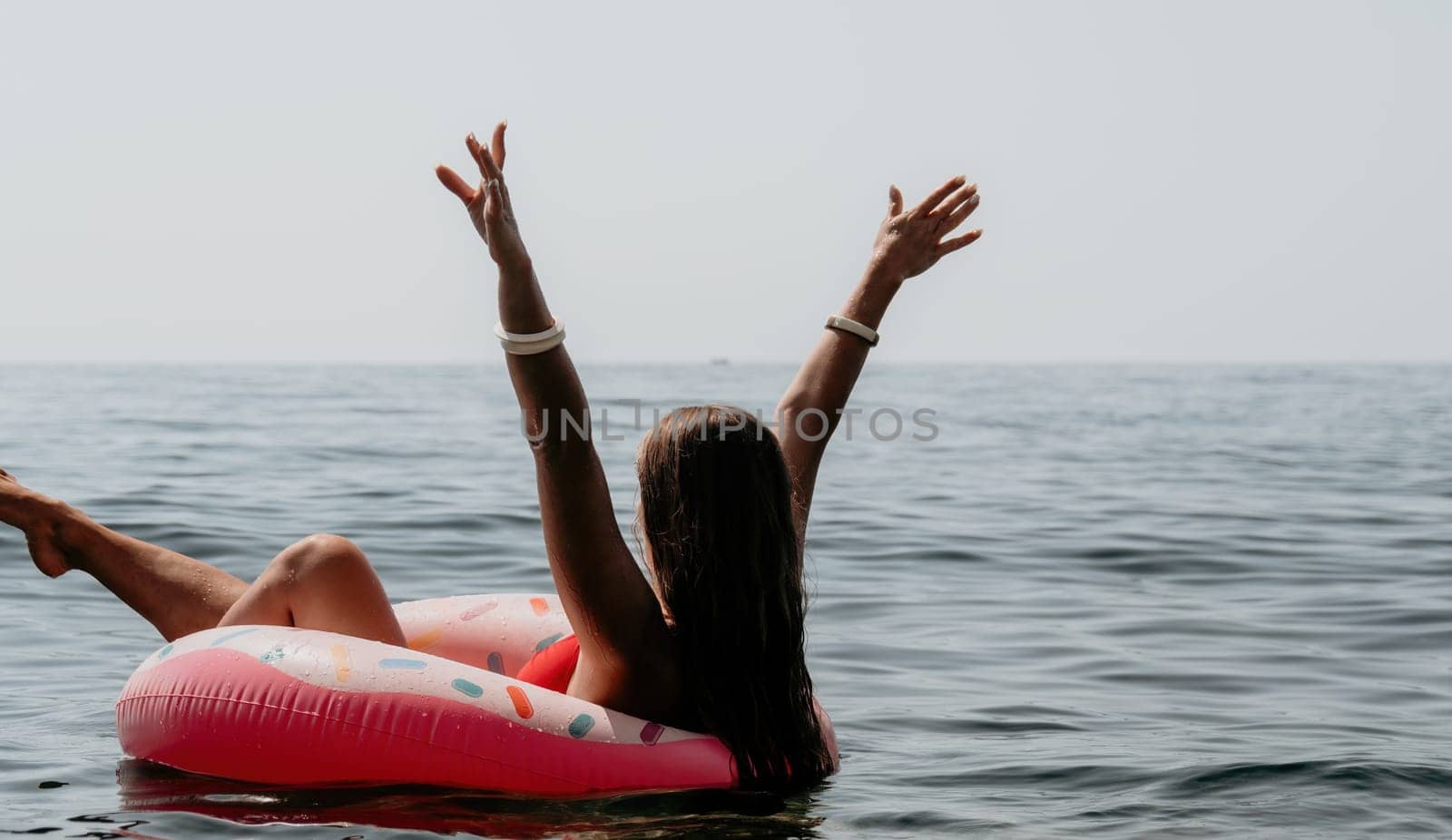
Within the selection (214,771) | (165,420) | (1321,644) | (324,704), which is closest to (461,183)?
(324,704)

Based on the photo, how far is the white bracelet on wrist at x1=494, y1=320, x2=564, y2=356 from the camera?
9.77 ft

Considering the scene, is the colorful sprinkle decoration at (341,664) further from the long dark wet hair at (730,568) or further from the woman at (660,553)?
the long dark wet hair at (730,568)

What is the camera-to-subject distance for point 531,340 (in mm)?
2975

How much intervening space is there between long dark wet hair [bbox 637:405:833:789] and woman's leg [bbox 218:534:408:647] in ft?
3.05

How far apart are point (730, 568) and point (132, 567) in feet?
5.99

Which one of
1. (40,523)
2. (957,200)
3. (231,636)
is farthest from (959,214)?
(40,523)

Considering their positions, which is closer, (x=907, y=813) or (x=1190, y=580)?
(x=907, y=813)

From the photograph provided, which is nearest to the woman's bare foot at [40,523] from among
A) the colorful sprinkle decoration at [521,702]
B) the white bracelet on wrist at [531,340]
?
the colorful sprinkle decoration at [521,702]

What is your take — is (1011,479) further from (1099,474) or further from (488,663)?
(488,663)

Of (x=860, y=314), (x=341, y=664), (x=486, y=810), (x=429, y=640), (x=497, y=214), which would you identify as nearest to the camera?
(x=497, y=214)

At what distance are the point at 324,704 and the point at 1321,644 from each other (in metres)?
4.39

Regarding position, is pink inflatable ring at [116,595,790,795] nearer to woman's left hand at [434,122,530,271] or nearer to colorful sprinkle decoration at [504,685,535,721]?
colorful sprinkle decoration at [504,685,535,721]

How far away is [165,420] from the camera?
18656mm

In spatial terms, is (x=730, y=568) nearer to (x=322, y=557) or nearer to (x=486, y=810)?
(x=486, y=810)
